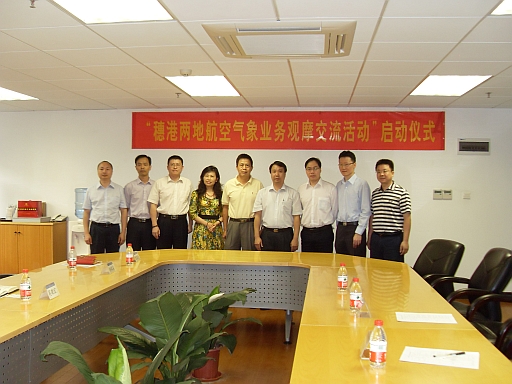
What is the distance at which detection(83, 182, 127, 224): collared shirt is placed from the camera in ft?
19.7

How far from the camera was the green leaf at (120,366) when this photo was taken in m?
1.98

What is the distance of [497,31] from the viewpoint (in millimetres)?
3709

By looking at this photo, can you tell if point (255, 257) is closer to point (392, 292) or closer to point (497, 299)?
point (392, 292)

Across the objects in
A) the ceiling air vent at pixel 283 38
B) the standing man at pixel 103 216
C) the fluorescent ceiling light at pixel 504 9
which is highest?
the fluorescent ceiling light at pixel 504 9

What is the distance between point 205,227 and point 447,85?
305 centimetres

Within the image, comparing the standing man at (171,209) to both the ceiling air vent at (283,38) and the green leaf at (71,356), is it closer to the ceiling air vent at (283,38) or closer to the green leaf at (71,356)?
the ceiling air vent at (283,38)

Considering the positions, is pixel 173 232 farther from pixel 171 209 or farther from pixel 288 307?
pixel 288 307

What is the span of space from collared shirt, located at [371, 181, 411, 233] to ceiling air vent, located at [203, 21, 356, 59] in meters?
1.67

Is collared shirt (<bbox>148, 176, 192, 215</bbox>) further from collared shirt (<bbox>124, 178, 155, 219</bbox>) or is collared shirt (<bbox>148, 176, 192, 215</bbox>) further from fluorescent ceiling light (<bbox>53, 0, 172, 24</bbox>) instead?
fluorescent ceiling light (<bbox>53, 0, 172, 24</bbox>)

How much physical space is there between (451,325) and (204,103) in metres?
5.10

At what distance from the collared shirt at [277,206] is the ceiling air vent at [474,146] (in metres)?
2.58

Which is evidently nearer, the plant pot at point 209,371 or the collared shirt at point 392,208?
the plant pot at point 209,371

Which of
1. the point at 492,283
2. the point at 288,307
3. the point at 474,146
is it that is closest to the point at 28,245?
the point at 288,307

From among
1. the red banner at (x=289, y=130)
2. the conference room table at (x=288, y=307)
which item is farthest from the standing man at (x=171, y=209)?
the red banner at (x=289, y=130)
